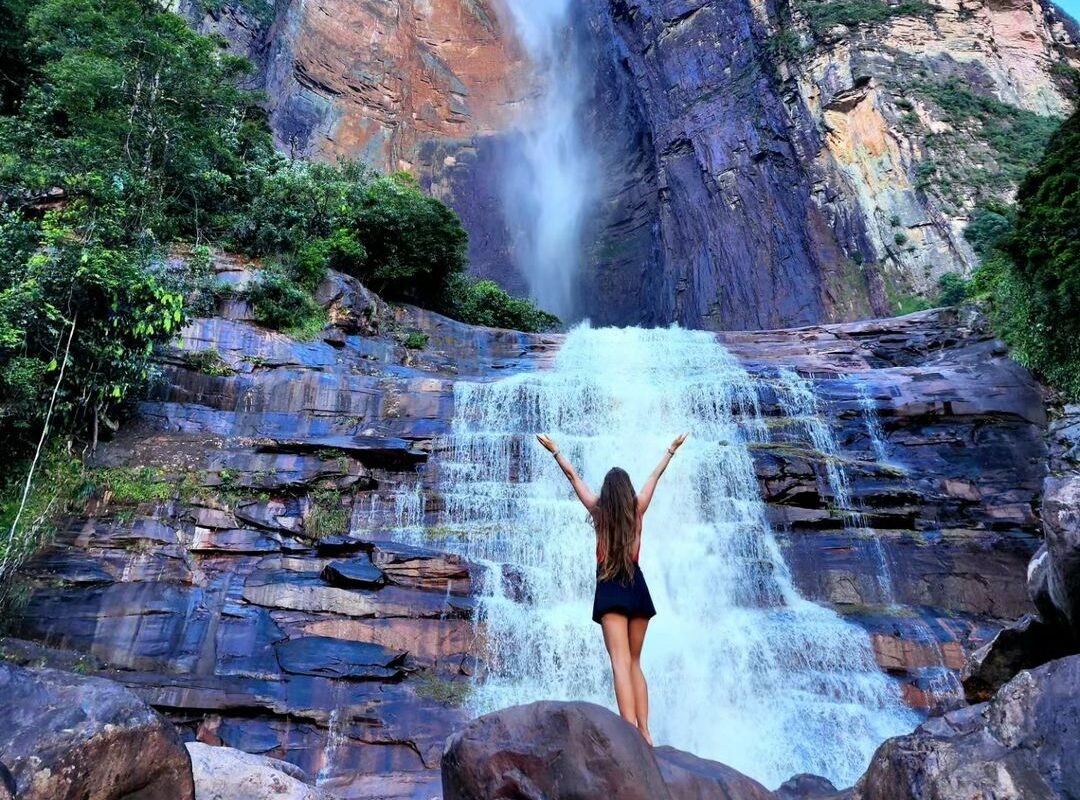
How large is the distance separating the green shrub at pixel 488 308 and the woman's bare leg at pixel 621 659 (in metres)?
16.6

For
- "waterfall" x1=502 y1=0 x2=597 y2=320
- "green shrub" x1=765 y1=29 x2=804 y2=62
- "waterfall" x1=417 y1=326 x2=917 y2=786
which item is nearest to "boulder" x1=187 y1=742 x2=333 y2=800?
"waterfall" x1=417 y1=326 x2=917 y2=786

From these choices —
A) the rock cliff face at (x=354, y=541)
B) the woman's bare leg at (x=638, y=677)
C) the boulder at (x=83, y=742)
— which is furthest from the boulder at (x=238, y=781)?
the woman's bare leg at (x=638, y=677)

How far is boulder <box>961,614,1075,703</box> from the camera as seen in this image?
4.46m

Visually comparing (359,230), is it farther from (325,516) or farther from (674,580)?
(674,580)

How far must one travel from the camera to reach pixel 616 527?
3.84m

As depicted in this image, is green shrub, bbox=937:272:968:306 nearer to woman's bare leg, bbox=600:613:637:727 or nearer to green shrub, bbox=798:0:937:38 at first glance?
green shrub, bbox=798:0:937:38

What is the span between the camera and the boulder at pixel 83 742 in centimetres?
312

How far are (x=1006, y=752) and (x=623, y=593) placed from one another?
181cm

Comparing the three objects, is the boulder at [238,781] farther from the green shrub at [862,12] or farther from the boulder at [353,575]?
the green shrub at [862,12]

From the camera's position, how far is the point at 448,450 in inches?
476

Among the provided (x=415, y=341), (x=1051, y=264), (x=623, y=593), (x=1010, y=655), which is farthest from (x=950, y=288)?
(x=623, y=593)

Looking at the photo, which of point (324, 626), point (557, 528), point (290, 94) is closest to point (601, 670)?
point (557, 528)

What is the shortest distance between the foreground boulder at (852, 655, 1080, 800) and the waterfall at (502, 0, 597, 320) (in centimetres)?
Answer: 3084

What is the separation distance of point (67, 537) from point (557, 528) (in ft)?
22.7
